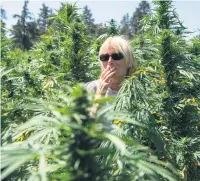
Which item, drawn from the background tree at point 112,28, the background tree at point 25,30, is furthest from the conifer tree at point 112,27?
the background tree at point 25,30

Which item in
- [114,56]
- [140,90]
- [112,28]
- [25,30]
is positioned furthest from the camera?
[25,30]

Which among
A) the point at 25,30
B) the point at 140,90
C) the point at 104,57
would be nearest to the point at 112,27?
the point at 104,57

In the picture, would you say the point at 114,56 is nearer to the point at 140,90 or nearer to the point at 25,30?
the point at 140,90

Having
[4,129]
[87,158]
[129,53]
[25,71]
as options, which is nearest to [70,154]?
[87,158]

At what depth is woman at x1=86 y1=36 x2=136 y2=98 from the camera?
217 cm

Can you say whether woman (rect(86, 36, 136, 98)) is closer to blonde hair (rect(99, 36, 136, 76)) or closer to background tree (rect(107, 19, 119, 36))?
blonde hair (rect(99, 36, 136, 76))

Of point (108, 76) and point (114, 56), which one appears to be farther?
point (114, 56)

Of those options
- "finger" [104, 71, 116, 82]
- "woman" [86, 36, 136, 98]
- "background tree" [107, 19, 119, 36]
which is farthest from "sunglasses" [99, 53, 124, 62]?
"background tree" [107, 19, 119, 36]

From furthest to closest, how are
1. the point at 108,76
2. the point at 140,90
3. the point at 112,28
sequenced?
the point at 112,28
the point at 108,76
the point at 140,90

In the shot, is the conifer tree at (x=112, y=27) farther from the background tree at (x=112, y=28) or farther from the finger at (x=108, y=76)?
the finger at (x=108, y=76)

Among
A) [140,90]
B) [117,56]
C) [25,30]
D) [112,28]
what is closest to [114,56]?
[117,56]

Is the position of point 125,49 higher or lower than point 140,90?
higher

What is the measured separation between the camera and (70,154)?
2.51 feet

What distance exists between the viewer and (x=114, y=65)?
2244mm
